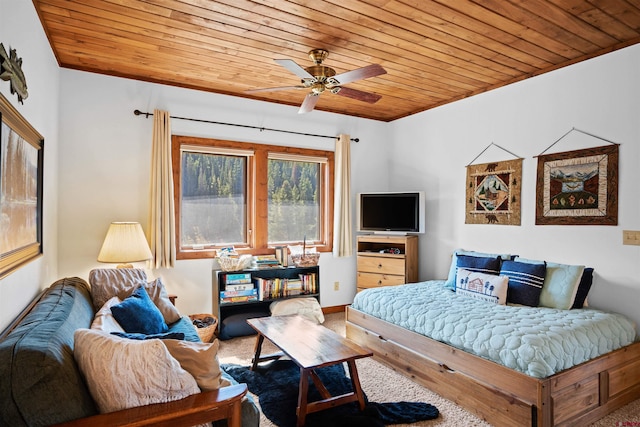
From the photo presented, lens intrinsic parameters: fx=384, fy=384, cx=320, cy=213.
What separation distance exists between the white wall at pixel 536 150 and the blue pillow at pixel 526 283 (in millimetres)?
401

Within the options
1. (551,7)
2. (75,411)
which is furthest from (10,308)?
(551,7)

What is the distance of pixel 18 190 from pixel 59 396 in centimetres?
119

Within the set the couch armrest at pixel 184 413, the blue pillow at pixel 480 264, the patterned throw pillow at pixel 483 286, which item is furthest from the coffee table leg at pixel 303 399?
the blue pillow at pixel 480 264

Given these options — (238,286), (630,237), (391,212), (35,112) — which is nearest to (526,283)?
(630,237)

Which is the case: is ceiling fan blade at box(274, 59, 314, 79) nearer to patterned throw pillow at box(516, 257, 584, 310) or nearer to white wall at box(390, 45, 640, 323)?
white wall at box(390, 45, 640, 323)

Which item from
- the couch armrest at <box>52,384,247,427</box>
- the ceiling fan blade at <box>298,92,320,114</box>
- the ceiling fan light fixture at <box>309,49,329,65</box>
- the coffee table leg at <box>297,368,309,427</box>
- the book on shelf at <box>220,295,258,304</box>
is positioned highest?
the ceiling fan light fixture at <box>309,49,329,65</box>

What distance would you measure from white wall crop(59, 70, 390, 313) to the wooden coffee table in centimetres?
159

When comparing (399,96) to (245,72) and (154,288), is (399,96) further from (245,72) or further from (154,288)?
(154,288)

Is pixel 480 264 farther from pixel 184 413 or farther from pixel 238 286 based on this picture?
pixel 184 413

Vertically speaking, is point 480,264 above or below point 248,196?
below

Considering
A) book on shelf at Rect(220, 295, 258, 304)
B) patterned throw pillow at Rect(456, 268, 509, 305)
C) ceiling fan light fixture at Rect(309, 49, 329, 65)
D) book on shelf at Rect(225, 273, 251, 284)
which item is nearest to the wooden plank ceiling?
ceiling fan light fixture at Rect(309, 49, 329, 65)

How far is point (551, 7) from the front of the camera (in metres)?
2.42

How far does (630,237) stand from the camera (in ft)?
9.65

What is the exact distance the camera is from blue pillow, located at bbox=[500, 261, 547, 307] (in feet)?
10.2
